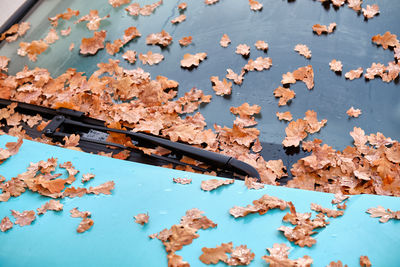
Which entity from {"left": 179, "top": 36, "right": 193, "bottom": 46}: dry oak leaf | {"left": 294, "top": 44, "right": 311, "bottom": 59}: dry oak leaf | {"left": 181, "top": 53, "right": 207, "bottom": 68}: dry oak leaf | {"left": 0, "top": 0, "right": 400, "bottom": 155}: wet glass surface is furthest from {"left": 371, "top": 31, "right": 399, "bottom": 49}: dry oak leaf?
{"left": 179, "top": 36, "right": 193, "bottom": 46}: dry oak leaf

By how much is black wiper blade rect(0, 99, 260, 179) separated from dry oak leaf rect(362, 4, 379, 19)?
4.81 feet

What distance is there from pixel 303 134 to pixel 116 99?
1.29 meters

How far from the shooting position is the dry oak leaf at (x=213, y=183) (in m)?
1.62

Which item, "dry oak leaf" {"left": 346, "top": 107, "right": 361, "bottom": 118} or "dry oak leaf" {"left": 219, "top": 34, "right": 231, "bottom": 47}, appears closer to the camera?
"dry oak leaf" {"left": 346, "top": 107, "right": 361, "bottom": 118}

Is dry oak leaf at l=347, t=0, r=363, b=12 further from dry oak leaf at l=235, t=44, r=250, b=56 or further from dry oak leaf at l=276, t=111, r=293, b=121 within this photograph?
dry oak leaf at l=276, t=111, r=293, b=121

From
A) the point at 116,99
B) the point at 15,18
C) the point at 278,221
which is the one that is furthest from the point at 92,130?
the point at 15,18

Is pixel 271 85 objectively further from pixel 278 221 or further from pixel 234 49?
pixel 278 221

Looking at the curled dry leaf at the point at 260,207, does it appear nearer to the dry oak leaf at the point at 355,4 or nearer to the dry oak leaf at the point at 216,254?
the dry oak leaf at the point at 216,254

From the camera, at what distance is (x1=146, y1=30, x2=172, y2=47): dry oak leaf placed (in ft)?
8.51

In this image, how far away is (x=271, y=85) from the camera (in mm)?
2197

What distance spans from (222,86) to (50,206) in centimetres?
127

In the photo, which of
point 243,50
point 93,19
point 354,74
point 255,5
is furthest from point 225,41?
point 93,19

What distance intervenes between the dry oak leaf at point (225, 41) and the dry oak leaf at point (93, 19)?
3.41 feet

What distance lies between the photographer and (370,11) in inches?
93.3
